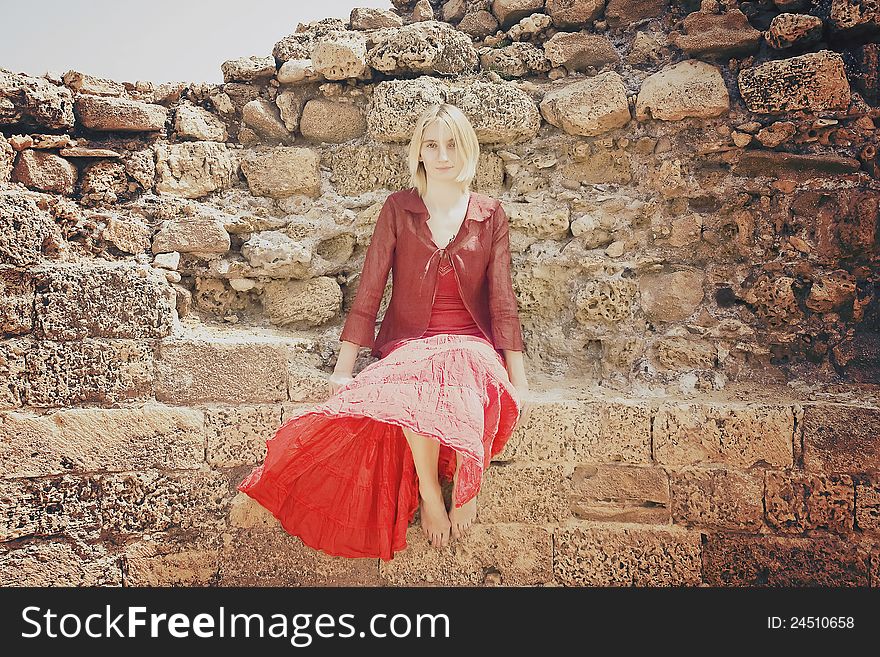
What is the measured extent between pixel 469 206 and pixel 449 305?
388 millimetres

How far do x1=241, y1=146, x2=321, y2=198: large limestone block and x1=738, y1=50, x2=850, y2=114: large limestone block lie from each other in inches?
71.4

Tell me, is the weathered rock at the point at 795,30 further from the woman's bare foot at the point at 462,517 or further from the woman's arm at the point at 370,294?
the woman's bare foot at the point at 462,517

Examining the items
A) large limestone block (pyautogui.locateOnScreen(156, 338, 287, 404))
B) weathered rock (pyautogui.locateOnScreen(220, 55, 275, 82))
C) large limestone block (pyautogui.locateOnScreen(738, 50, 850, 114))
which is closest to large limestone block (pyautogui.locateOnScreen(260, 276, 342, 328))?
large limestone block (pyautogui.locateOnScreen(156, 338, 287, 404))

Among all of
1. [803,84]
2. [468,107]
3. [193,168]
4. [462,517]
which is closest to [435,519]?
[462,517]

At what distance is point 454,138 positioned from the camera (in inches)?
111

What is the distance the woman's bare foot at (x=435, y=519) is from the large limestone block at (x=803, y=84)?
194 centimetres

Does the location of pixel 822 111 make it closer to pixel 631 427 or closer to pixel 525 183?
pixel 525 183

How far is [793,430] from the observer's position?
9.12 feet

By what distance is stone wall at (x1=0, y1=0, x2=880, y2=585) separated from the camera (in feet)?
9.19

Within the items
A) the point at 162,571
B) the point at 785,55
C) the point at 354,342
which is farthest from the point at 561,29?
the point at 162,571

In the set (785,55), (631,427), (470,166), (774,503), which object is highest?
(785,55)

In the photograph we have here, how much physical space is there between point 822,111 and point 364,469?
7.22 ft

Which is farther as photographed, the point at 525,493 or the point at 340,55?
the point at 340,55

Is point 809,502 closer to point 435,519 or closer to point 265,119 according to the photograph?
point 435,519
